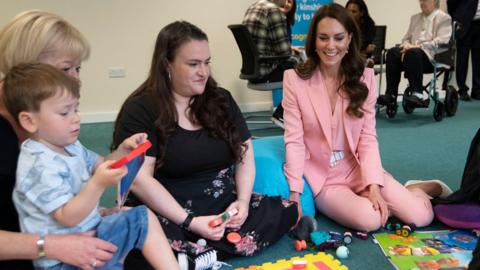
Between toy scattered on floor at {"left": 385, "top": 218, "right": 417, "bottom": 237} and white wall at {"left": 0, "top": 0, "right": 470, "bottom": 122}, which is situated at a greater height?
white wall at {"left": 0, "top": 0, "right": 470, "bottom": 122}

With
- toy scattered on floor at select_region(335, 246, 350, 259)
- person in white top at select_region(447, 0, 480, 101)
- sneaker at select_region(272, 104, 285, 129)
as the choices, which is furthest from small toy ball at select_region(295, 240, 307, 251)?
person in white top at select_region(447, 0, 480, 101)

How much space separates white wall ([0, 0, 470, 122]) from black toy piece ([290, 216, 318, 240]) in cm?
323

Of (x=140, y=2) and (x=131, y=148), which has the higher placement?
(x=140, y=2)

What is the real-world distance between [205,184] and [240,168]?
182 mm

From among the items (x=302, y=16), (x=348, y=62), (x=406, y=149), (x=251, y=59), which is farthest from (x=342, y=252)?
(x=302, y=16)

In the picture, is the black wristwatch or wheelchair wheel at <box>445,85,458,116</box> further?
wheelchair wheel at <box>445,85,458,116</box>

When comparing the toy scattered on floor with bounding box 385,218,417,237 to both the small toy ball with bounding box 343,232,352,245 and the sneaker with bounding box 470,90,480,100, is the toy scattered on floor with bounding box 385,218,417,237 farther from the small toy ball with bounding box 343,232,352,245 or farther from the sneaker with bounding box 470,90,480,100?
the sneaker with bounding box 470,90,480,100

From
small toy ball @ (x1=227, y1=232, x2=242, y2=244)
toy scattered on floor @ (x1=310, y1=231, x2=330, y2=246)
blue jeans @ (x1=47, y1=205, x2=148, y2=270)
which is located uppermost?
blue jeans @ (x1=47, y1=205, x2=148, y2=270)

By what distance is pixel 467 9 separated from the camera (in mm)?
5234

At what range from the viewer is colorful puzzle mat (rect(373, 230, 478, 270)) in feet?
5.66

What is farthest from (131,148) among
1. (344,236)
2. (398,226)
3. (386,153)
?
(386,153)

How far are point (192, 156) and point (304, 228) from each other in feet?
2.06

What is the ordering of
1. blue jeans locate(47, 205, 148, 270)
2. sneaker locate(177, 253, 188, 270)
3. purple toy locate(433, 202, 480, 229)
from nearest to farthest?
blue jeans locate(47, 205, 148, 270) → sneaker locate(177, 253, 188, 270) → purple toy locate(433, 202, 480, 229)

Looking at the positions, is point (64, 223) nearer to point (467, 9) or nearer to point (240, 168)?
point (240, 168)
